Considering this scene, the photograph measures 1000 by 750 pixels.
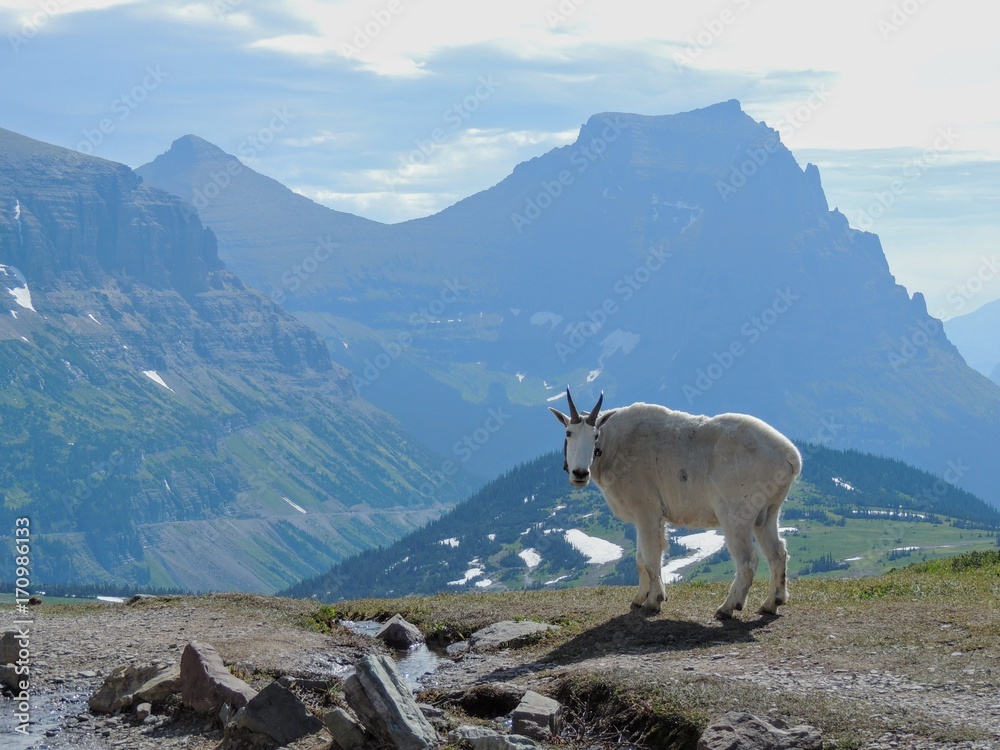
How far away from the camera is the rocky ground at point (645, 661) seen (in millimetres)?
15922

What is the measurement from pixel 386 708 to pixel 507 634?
762 cm

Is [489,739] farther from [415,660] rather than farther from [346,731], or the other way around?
[415,660]

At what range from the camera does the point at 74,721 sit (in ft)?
66.2

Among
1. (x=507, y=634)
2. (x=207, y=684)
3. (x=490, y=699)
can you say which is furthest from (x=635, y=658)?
(x=207, y=684)

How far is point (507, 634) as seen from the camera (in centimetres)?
2342

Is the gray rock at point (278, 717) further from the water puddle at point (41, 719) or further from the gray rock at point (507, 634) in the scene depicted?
the gray rock at point (507, 634)

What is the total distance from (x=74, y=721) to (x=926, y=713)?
14947 mm

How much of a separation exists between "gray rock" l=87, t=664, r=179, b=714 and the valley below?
303 millimetres

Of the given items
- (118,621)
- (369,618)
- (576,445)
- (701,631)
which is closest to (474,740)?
(701,631)

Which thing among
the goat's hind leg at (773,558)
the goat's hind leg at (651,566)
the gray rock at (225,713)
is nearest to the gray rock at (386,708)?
the gray rock at (225,713)

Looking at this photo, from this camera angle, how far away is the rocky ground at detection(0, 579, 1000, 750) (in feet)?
52.2

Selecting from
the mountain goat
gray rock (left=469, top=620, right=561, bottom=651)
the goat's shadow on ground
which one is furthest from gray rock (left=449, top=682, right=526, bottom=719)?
the mountain goat

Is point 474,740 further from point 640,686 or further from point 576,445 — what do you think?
point 576,445

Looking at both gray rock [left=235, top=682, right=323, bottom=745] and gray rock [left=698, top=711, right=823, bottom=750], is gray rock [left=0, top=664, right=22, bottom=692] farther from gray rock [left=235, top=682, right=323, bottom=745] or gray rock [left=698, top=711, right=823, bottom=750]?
gray rock [left=698, top=711, right=823, bottom=750]
